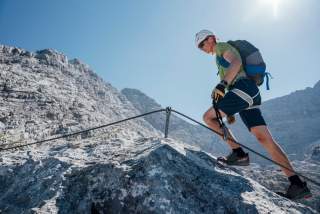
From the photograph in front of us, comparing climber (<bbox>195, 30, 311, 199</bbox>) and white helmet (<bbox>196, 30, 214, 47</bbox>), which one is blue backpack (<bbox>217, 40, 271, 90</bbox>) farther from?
white helmet (<bbox>196, 30, 214, 47</bbox>)

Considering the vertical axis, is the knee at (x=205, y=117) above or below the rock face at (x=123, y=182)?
above

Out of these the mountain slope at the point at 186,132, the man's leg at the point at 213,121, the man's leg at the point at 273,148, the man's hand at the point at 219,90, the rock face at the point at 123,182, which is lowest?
the rock face at the point at 123,182

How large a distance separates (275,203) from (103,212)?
2.68 meters

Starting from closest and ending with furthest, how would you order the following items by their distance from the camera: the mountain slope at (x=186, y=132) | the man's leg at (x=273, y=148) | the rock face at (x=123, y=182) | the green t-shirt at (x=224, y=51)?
1. the rock face at (x=123, y=182)
2. the man's leg at (x=273, y=148)
3. the green t-shirt at (x=224, y=51)
4. the mountain slope at (x=186, y=132)

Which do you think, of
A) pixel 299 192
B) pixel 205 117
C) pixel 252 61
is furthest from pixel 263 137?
pixel 252 61

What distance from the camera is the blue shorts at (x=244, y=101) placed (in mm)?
5926

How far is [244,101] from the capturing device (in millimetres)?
5922

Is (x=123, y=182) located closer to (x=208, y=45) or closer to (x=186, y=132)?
(x=208, y=45)

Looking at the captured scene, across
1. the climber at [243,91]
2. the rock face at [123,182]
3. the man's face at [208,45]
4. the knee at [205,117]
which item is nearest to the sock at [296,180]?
the climber at [243,91]

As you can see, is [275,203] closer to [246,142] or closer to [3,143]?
[3,143]

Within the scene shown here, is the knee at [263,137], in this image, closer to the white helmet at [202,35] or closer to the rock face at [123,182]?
the rock face at [123,182]

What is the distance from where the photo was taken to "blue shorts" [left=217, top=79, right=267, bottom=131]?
5.93m

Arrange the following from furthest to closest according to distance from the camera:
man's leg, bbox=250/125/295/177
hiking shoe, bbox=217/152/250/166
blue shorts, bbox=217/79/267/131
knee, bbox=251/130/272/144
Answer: hiking shoe, bbox=217/152/250/166
blue shorts, bbox=217/79/267/131
knee, bbox=251/130/272/144
man's leg, bbox=250/125/295/177

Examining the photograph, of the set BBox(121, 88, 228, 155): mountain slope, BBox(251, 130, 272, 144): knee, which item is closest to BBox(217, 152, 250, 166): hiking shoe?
BBox(251, 130, 272, 144): knee
